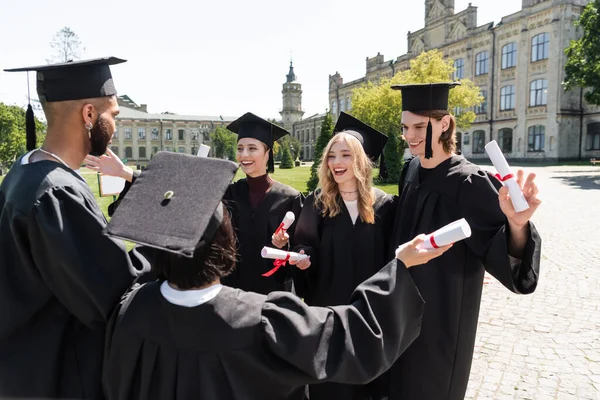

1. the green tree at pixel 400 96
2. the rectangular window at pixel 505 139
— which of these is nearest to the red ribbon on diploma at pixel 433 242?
the green tree at pixel 400 96

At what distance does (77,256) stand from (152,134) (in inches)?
3825

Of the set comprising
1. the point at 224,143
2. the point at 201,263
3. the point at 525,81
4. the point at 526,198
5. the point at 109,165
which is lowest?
the point at 201,263

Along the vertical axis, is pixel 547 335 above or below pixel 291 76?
below

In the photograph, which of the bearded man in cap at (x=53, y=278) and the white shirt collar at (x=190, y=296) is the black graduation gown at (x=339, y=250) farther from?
the white shirt collar at (x=190, y=296)

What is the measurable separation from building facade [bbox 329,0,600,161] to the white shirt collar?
40268 mm

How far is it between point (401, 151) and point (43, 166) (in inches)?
927

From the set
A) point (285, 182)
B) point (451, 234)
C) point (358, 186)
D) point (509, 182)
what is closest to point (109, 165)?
point (358, 186)

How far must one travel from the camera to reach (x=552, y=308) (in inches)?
254

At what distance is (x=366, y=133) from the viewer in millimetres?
4070

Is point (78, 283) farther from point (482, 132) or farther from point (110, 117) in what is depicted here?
point (482, 132)

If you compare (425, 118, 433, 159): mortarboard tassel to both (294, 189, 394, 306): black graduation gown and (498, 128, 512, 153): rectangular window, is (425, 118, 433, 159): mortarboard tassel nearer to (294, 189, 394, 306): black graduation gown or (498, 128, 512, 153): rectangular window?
(294, 189, 394, 306): black graduation gown

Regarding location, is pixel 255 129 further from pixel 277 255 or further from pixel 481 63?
pixel 481 63

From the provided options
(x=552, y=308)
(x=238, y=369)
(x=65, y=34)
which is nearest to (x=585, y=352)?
(x=552, y=308)

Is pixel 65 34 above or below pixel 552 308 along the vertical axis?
above
